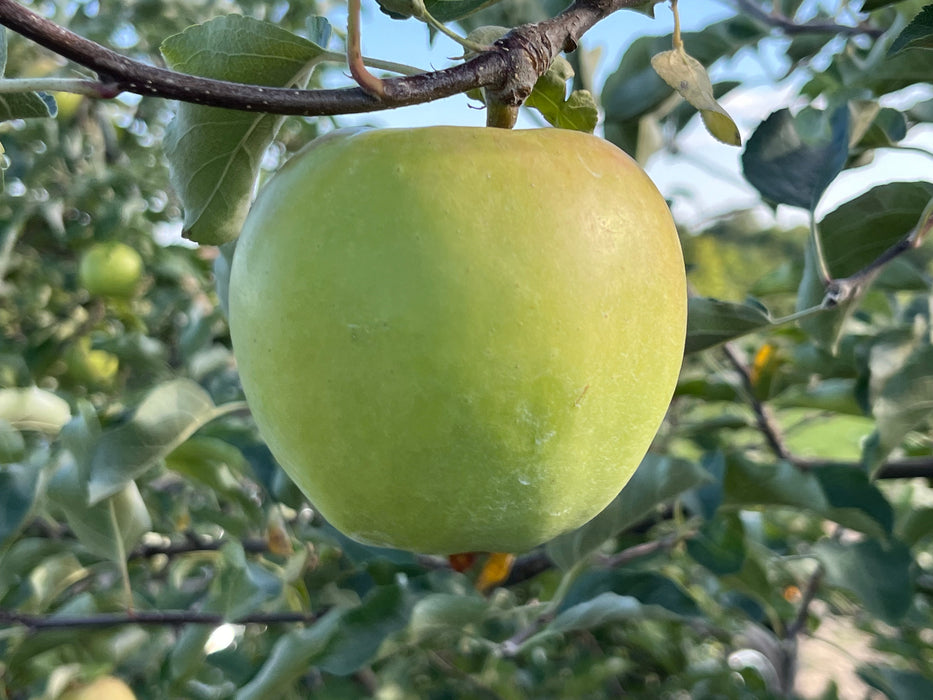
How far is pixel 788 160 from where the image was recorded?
608 mm

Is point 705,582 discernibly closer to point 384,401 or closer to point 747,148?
point 747,148

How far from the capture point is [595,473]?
1.36ft

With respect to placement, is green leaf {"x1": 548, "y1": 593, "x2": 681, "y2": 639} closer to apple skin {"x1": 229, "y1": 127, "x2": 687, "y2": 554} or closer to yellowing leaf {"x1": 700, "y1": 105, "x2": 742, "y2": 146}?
apple skin {"x1": 229, "y1": 127, "x2": 687, "y2": 554}

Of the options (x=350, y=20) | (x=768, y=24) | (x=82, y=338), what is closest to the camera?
(x=350, y=20)

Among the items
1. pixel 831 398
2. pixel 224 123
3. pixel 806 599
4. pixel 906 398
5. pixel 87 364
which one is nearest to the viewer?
pixel 224 123

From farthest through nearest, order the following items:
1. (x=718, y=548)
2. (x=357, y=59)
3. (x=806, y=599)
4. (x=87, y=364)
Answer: (x=87, y=364) → (x=806, y=599) → (x=718, y=548) → (x=357, y=59)

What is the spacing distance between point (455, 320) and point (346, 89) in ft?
0.38

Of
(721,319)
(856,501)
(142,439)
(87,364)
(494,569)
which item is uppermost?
(721,319)

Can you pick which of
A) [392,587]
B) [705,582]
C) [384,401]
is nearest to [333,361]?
[384,401]

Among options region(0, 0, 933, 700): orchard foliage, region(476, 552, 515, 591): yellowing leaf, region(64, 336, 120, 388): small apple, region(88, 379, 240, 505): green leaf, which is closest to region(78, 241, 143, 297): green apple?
region(64, 336, 120, 388): small apple

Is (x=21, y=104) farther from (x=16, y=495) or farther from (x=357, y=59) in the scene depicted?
(x=16, y=495)

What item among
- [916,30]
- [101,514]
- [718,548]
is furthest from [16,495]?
[916,30]

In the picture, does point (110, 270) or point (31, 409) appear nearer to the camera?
point (31, 409)

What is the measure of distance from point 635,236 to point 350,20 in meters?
0.17
